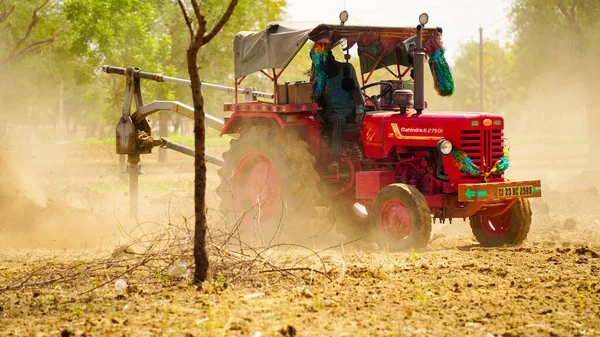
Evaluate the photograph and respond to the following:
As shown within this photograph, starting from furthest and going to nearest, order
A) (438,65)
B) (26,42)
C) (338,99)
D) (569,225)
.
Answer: (26,42)
(569,225)
(338,99)
(438,65)

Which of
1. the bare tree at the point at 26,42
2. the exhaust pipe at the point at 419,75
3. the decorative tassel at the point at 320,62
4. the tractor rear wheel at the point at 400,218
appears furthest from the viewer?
the bare tree at the point at 26,42

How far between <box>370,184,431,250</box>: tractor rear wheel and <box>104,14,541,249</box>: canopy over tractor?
1 cm

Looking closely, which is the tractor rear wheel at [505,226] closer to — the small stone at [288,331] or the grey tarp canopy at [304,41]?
the grey tarp canopy at [304,41]

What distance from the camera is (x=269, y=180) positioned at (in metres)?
11.9

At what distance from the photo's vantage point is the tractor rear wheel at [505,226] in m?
10.6

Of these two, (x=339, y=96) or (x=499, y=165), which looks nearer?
→ (x=499, y=165)

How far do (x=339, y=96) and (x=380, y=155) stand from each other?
3.38ft

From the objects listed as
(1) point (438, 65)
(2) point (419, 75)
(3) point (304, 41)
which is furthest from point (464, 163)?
(3) point (304, 41)

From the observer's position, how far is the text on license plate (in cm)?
1001

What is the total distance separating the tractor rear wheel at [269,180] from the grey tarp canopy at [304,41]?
96cm

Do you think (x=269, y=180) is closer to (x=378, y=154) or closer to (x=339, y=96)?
(x=339, y=96)

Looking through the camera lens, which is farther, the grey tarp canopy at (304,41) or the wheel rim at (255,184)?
the wheel rim at (255,184)

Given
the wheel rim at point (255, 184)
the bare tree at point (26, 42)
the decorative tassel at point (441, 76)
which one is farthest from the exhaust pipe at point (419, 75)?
the bare tree at point (26, 42)

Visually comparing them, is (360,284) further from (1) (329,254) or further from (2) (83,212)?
(2) (83,212)
